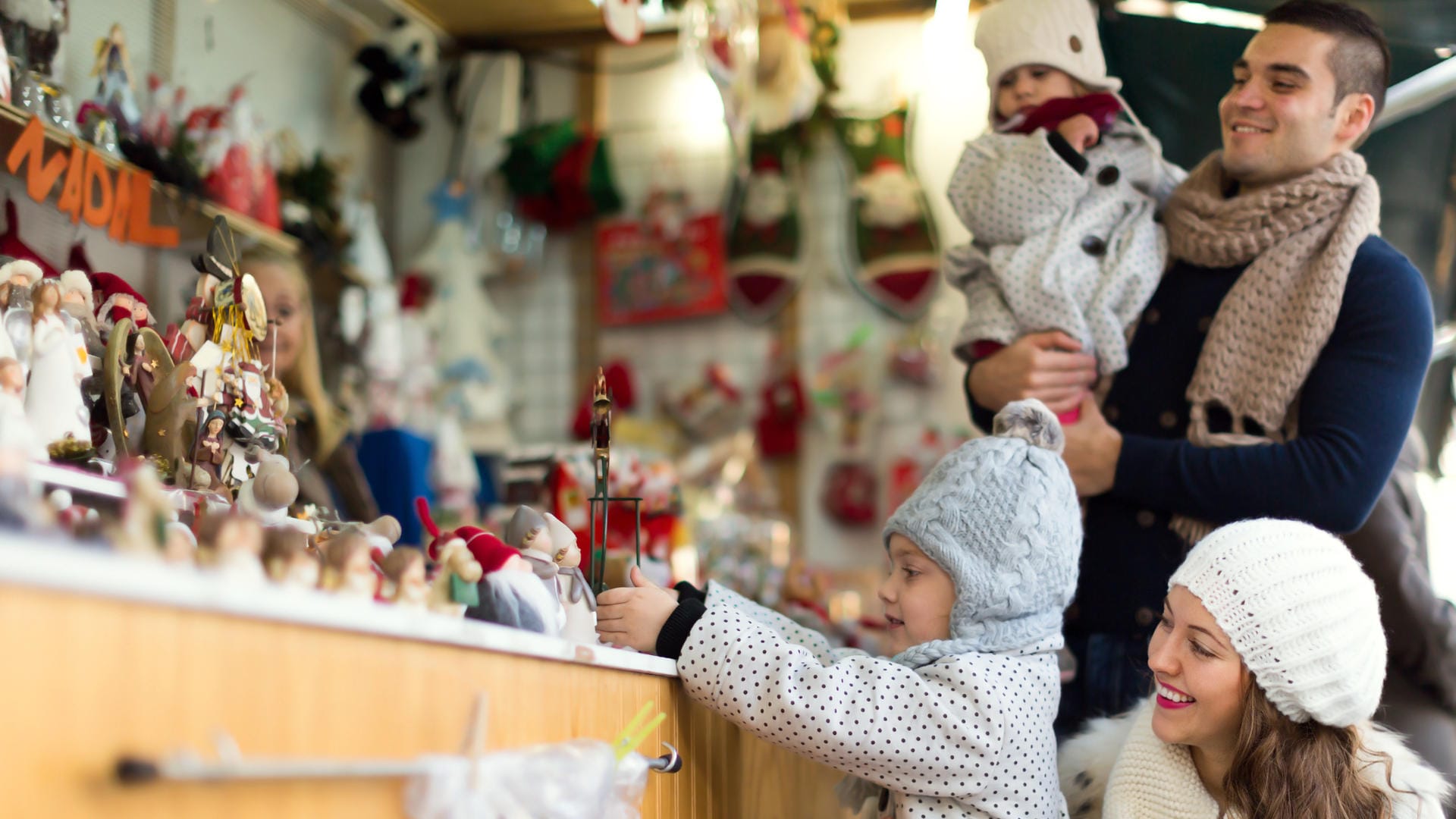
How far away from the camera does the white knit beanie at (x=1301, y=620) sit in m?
1.61

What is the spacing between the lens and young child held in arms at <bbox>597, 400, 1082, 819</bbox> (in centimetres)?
155

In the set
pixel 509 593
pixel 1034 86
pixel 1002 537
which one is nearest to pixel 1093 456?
pixel 1002 537

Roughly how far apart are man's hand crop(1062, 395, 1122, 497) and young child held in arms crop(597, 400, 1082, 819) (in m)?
0.18

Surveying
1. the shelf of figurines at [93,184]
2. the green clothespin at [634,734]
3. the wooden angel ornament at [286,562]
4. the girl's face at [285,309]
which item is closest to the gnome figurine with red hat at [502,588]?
the green clothespin at [634,734]

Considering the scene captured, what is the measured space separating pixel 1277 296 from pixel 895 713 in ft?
3.03

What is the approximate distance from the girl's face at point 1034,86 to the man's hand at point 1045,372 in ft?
1.42

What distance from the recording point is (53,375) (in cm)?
151

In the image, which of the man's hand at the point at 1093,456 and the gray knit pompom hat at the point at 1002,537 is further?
the man's hand at the point at 1093,456

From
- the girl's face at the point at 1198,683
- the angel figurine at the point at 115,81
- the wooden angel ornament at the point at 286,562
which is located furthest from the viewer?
the angel figurine at the point at 115,81

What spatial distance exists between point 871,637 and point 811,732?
178 centimetres

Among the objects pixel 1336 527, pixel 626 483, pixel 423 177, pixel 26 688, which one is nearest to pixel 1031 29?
pixel 1336 527

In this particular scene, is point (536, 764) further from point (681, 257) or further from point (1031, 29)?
point (681, 257)

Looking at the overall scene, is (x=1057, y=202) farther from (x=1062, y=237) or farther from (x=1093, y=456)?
(x=1093, y=456)

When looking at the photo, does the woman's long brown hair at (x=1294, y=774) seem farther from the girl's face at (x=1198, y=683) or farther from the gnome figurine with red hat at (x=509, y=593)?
the gnome figurine with red hat at (x=509, y=593)
